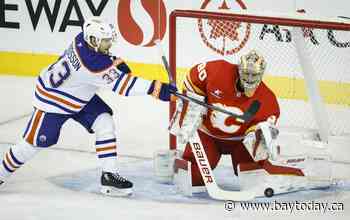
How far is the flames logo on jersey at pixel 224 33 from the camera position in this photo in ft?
17.5

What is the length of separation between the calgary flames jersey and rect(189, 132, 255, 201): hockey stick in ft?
0.53

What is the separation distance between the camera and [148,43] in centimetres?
627

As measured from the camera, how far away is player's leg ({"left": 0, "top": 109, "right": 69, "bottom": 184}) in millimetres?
4137

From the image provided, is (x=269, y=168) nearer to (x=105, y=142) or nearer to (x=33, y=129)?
(x=105, y=142)

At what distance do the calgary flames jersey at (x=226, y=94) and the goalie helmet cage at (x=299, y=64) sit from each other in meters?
0.44

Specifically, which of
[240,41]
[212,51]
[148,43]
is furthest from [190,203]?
[148,43]

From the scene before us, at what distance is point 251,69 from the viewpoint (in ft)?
13.2

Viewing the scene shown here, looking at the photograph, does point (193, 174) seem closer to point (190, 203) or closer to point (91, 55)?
point (190, 203)

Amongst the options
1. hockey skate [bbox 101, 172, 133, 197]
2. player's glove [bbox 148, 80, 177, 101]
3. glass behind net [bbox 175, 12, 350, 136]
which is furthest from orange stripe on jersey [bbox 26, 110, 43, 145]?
glass behind net [bbox 175, 12, 350, 136]

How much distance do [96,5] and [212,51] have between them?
90 cm

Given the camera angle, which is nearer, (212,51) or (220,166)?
(220,166)

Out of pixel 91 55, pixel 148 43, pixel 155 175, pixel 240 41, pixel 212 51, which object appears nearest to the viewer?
pixel 91 55

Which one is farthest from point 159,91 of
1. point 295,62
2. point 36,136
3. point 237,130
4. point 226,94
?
point 295,62

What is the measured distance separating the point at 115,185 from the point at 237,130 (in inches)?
22.4
